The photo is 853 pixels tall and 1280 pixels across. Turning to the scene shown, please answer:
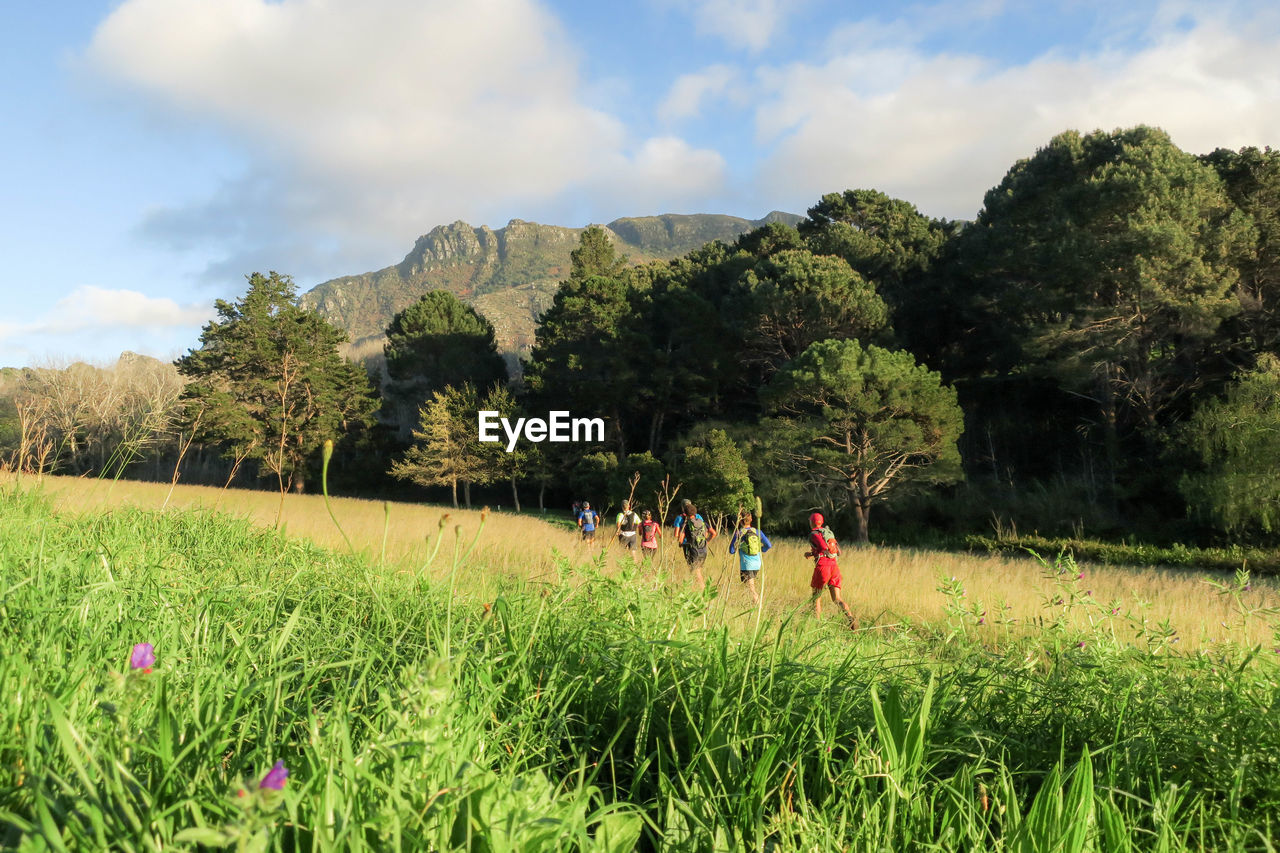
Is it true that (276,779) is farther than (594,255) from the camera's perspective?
No

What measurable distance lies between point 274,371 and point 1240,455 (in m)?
44.1

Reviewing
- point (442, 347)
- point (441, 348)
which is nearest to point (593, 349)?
point (442, 347)

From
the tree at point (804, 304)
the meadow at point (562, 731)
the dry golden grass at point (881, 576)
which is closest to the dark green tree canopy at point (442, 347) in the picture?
the tree at point (804, 304)

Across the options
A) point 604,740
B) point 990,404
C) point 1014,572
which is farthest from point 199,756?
point 990,404

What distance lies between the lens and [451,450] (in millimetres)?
41062

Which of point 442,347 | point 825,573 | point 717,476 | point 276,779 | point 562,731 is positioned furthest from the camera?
point 442,347

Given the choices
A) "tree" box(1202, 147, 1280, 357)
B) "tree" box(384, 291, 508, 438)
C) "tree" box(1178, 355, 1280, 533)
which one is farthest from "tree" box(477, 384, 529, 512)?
"tree" box(1202, 147, 1280, 357)

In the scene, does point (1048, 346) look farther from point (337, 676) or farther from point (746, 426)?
point (337, 676)

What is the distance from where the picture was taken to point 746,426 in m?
28.0

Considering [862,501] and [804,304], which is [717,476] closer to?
[862,501]

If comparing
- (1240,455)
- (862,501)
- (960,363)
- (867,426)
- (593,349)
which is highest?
(593,349)

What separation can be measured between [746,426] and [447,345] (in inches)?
1019

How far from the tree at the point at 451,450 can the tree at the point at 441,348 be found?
4.52 metres

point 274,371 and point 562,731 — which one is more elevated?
point 274,371
